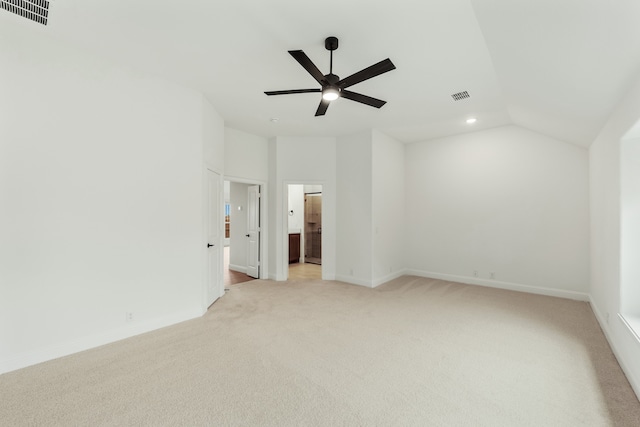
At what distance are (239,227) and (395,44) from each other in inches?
201

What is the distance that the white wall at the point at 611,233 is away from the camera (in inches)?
92.4

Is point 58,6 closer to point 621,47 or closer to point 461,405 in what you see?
point 621,47

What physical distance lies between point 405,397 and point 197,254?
9.72 feet

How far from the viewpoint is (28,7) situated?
2.23 meters

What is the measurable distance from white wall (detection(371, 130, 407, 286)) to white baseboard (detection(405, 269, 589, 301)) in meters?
0.60

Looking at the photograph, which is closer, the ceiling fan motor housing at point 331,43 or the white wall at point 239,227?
the ceiling fan motor housing at point 331,43

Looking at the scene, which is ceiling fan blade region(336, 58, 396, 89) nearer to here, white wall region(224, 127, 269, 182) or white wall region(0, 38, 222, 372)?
white wall region(0, 38, 222, 372)

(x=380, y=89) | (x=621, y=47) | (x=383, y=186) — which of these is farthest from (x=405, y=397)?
(x=383, y=186)

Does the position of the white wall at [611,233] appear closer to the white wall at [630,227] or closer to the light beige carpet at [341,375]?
the white wall at [630,227]

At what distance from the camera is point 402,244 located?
20.9 feet

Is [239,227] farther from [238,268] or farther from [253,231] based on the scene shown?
[238,268]

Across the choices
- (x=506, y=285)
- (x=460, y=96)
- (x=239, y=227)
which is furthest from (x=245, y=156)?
(x=506, y=285)

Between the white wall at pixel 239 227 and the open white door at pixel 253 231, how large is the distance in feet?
0.61

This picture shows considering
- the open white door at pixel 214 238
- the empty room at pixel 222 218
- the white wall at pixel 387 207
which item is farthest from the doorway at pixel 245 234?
the white wall at pixel 387 207
